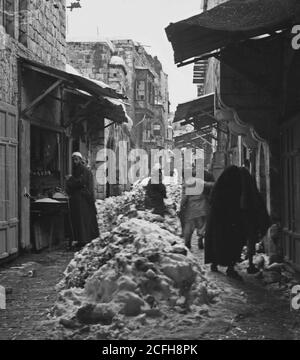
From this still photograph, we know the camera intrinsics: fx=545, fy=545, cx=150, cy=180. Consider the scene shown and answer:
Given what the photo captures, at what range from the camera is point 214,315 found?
495cm

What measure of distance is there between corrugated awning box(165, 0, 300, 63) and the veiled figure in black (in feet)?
5.50

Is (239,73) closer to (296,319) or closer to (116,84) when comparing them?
(296,319)

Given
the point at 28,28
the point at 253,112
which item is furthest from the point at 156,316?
the point at 28,28

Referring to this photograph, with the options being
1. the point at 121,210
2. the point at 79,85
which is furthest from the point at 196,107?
the point at 79,85

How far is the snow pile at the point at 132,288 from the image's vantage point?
4633 mm

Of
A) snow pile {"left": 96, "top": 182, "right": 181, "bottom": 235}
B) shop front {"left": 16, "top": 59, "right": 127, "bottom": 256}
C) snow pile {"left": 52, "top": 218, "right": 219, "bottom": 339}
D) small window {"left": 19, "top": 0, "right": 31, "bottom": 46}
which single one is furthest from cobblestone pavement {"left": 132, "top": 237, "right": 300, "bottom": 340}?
small window {"left": 19, "top": 0, "right": 31, "bottom": 46}

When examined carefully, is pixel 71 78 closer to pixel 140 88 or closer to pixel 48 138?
pixel 48 138

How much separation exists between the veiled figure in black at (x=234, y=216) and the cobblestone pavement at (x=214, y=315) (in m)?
0.32

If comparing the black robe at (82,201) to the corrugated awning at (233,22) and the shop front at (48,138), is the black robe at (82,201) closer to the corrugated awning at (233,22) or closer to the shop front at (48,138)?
the shop front at (48,138)

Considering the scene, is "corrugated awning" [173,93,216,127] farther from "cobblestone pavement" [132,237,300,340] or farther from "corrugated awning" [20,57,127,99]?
"cobblestone pavement" [132,237,300,340]

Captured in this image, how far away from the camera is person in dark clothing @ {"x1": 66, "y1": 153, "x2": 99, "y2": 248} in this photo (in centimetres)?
941

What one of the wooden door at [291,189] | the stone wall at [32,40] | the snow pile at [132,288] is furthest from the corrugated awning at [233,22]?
the stone wall at [32,40]

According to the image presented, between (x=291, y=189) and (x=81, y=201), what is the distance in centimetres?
385
